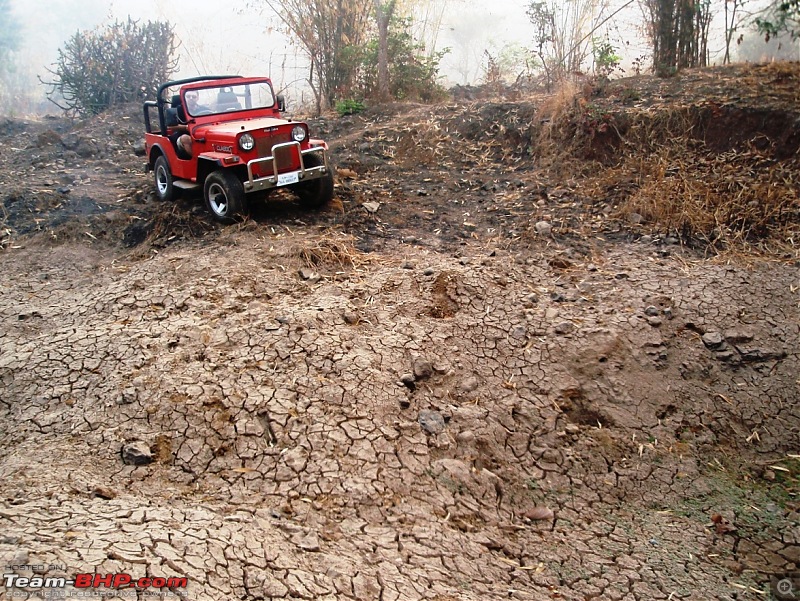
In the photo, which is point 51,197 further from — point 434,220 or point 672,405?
point 672,405

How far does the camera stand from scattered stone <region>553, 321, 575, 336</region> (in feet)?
14.0

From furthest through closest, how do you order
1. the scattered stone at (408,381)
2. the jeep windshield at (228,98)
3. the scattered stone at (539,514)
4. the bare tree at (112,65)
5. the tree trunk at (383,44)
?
the bare tree at (112,65) → the tree trunk at (383,44) → the jeep windshield at (228,98) → the scattered stone at (408,381) → the scattered stone at (539,514)

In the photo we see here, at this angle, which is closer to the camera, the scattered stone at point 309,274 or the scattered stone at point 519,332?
the scattered stone at point 519,332

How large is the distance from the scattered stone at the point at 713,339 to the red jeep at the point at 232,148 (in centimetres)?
375

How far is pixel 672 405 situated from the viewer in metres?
3.87

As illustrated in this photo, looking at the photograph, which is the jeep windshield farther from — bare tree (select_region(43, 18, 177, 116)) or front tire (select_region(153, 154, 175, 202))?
bare tree (select_region(43, 18, 177, 116))

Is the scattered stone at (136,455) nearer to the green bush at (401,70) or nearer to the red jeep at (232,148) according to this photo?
the red jeep at (232,148)

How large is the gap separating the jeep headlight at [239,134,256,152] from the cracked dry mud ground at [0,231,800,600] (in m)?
1.15

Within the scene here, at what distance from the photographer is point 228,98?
6.63 metres

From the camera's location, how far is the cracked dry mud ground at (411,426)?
276 centimetres

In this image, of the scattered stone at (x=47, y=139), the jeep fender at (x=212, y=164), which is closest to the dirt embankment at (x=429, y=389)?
the jeep fender at (x=212, y=164)

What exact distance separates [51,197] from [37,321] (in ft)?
9.76

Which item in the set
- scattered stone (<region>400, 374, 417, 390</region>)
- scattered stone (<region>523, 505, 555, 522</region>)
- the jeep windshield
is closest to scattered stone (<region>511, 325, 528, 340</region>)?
scattered stone (<region>400, 374, 417, 390</region>)

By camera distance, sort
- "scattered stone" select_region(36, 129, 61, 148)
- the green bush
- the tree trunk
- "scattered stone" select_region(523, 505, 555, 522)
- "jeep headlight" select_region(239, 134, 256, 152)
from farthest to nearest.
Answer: the green bush, the tree trunk, "scattered stone" select_region(36, 129, 61, 148), "jeep headlight" select_region(239, 134, 256, 152), "scattered stone" select_region(523, 505, 555, 522)
